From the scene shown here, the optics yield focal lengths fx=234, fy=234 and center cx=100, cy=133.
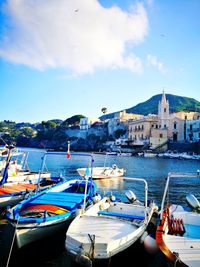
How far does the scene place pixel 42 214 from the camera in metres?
9.83

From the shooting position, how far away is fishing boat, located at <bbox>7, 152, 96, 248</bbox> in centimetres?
892

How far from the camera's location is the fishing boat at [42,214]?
892cm

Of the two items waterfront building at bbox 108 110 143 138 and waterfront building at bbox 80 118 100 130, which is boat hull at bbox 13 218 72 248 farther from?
waterfront building at bbox 80 118 100 130

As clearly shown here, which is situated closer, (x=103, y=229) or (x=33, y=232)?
(x=103, y=229)

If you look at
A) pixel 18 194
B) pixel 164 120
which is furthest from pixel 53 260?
pixel 164 120

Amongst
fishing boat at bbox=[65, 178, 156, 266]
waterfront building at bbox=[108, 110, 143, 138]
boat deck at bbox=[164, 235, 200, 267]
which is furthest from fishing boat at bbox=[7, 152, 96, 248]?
waterfront building at bbox=[108, 110, 143, 138]

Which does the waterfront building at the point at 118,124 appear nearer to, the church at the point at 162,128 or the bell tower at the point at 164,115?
the church at the point at 162,128

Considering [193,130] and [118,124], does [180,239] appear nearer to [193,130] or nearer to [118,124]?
[193,130]

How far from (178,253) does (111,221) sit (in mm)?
3058

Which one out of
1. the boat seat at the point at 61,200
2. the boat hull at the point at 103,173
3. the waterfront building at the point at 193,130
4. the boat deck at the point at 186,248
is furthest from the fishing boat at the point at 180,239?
the waterfront building at the point at 193,130

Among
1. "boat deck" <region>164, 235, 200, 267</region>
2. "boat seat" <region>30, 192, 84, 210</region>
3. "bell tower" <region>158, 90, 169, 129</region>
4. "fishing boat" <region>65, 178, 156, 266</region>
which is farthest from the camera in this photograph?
"bell tower" <region>158, 90, 169, 129</region>

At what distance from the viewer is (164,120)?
4082 inches

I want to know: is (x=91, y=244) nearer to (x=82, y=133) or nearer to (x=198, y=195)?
(x=198, y=195)

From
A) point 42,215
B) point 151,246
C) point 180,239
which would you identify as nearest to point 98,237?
point 151,246
